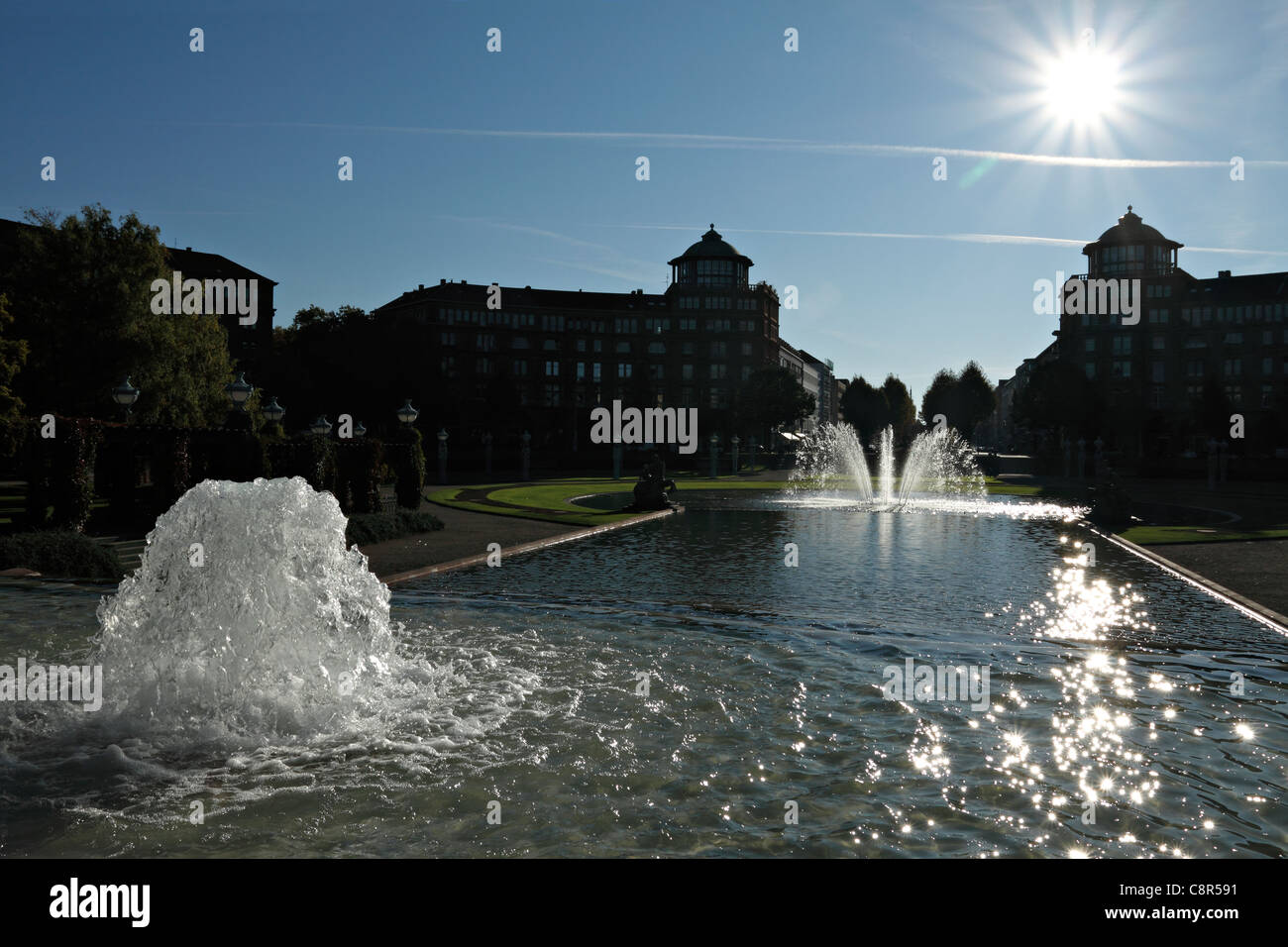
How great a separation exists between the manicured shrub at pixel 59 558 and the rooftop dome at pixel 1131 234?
361ft

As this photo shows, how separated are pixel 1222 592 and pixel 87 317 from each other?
4223 centimetres

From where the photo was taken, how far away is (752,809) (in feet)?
19.9

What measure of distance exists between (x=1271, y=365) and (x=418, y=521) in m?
103

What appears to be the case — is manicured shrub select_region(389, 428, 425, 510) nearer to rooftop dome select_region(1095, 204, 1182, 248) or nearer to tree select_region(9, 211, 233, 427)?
tree select_region(9, 211, 233, 427)

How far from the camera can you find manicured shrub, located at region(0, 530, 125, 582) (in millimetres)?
15656

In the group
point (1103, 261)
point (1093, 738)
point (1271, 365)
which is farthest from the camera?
point (1103, 261)

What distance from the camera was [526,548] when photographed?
2036 centimetres

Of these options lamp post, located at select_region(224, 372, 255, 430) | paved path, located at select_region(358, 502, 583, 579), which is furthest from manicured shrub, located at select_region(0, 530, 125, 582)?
lamp post, located at select_region(224, 372, 255, 430)

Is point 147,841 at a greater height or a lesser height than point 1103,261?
lesser

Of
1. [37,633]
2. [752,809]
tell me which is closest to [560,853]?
[752,809]

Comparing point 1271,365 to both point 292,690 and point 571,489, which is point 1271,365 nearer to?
point 571,489

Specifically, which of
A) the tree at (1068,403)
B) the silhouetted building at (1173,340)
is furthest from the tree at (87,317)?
the silhouetted building at (1173,340)

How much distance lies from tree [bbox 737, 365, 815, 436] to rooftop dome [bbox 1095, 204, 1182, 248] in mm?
39205

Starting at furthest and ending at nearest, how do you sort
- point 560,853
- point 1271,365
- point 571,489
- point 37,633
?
point 1271,365 → point 571,489 → point 37,633 → point 560,853
